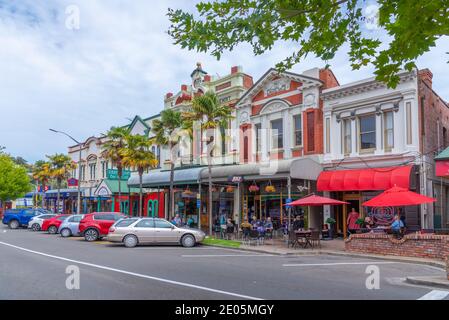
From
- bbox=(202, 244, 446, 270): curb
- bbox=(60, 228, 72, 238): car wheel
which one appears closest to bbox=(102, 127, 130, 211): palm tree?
bbox=(60, 228, 72, 238): car wheel

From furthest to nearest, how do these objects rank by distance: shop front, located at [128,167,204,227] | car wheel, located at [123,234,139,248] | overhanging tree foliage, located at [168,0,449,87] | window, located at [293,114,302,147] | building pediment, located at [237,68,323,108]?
shop front, located at [128,167,204,227] < window, located at [293,114,302,147] < building pediment, located at [237,68,323,108] < car wheel, located at [123,234,139,248] < overhanging tree foliage, located at [168,0,449,87]

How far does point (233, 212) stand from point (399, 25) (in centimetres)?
2181

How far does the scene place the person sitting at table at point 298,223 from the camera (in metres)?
20.9

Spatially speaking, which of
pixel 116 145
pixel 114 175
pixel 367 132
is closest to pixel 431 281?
pixel 367 132

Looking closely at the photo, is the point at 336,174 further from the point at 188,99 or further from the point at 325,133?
the point at 188,99

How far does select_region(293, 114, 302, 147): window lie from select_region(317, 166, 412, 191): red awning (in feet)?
9.93

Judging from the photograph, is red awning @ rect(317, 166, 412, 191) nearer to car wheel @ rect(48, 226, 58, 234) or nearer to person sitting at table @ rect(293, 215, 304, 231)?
person sitting at table @ rect(293, 215, 304, 231)

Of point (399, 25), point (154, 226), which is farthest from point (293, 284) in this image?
point (154, 226)

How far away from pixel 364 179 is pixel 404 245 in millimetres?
4604

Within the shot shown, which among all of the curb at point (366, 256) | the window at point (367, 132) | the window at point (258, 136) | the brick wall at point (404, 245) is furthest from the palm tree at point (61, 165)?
the brick wall at point (404, 245)

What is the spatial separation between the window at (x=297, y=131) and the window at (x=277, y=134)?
95 centimetres

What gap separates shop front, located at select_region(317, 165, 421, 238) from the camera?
18.5 m

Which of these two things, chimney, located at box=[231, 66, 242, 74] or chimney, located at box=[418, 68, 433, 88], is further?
chimney, located at box=[231, 66, 242, 74]

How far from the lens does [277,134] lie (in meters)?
25.2
